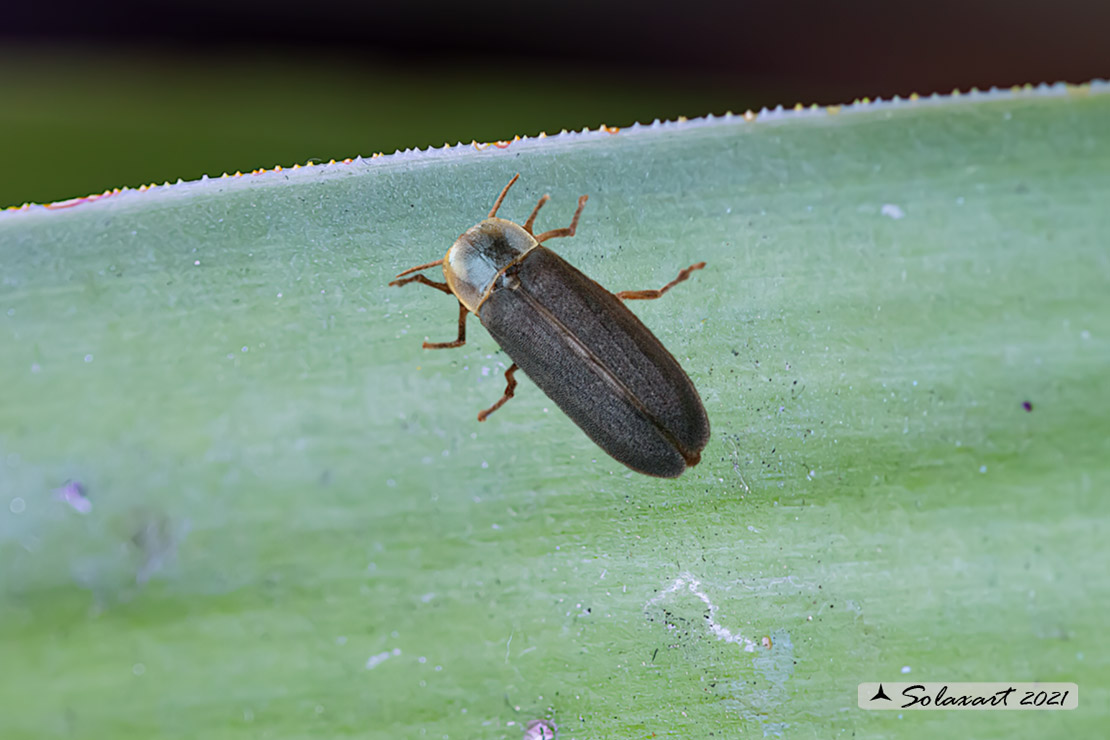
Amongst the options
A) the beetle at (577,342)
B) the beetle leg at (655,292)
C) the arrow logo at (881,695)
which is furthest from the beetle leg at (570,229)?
the arrow logo at (881,695)

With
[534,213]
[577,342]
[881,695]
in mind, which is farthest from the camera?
[577,342]

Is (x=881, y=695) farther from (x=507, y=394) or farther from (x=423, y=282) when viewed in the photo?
(x=423, y=282)

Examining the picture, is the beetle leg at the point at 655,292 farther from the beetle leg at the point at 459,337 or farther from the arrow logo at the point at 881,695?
the arrow logo at the point at 881,695

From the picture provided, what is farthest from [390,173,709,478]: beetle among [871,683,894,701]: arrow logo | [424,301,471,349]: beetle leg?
[871,683,894,701]: arrow logo

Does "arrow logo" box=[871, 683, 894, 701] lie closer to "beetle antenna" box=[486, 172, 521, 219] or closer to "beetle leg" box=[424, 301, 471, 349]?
"beetle leg" box=[424, 301, 471, 349]

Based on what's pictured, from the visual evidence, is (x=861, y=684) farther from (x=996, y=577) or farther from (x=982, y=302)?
(x=982, y=302)

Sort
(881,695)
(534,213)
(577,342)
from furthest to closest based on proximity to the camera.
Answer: (577,342)
(534,213)
(881,695)

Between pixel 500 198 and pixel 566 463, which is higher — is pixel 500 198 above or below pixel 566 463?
above

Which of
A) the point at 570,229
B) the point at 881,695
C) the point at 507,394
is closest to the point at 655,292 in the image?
the point at 570,229
